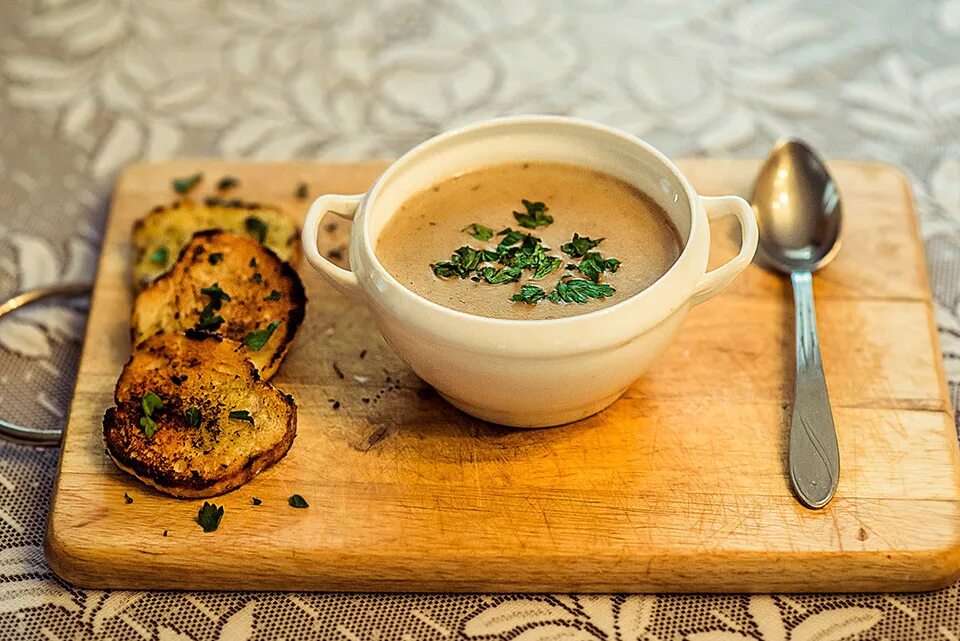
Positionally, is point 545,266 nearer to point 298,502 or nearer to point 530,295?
point 530,295

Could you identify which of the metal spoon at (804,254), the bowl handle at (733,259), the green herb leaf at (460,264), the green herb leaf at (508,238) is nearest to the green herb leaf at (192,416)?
the green herb leaf at (460,264)

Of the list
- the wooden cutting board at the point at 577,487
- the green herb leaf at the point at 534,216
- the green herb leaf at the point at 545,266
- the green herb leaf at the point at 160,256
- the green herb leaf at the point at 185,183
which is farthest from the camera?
the green herb leaf at the point at 185,183

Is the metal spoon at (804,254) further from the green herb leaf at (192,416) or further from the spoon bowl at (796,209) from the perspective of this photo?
the green herb leaf at (192,416)

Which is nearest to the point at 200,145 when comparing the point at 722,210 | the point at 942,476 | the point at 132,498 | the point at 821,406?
the point at 132,498

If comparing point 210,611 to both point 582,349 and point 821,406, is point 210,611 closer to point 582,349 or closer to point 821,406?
point 582,349

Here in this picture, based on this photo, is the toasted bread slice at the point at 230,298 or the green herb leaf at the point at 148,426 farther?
the toasted bread slice at the point at 230,298

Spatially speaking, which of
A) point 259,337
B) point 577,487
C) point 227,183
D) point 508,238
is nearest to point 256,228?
point 227,183

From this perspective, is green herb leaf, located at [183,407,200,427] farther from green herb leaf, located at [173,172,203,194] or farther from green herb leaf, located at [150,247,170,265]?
green herb leaf, located at [173,172,203,194]
